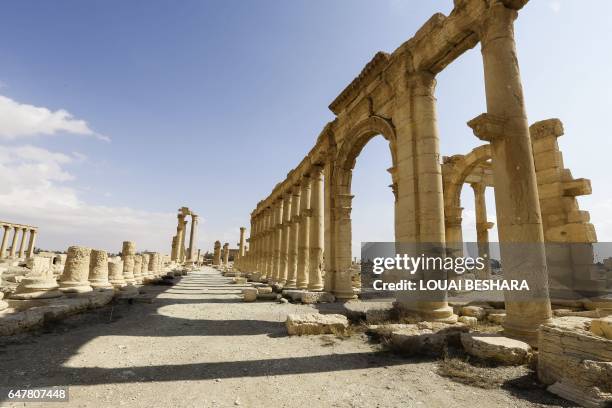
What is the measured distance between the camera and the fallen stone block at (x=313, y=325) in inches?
258

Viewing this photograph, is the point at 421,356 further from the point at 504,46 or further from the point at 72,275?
the point at 72,275

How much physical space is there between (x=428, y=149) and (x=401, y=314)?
14.0 ft

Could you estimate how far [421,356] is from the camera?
4992 millimetres

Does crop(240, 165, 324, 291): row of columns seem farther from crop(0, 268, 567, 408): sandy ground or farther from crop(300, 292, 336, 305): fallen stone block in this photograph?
crop(0, 268, 567, 408): sandy ground

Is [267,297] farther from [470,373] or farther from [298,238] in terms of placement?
[470,373]

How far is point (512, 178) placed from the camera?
555cm

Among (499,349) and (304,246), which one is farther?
(304,246)

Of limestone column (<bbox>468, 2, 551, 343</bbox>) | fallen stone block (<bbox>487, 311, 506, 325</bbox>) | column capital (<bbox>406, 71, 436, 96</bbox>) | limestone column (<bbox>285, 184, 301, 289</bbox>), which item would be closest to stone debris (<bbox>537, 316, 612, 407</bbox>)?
limestone column (<bbox>468, 2, 551, 343</bbox>)

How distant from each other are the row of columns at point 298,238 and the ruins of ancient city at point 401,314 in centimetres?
109

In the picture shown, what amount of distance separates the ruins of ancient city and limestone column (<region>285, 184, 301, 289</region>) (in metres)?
3.20

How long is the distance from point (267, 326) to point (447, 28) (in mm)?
8593

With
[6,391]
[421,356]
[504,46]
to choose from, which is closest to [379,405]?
[421,356]

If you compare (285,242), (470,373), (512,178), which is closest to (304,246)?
(285,242)

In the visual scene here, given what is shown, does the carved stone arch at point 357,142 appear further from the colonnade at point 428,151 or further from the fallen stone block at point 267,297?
the fallen stone block at point 267,297
